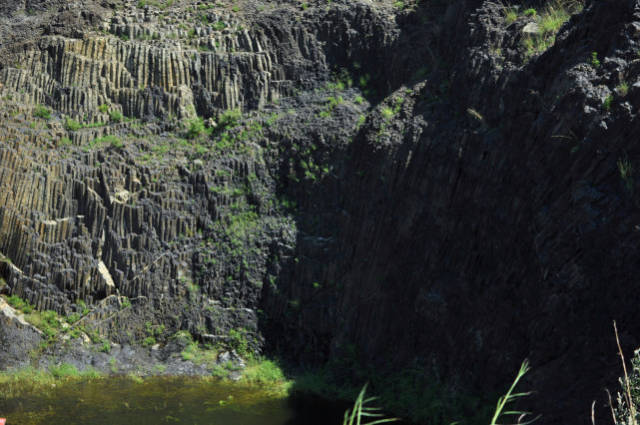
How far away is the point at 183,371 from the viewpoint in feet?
58.4

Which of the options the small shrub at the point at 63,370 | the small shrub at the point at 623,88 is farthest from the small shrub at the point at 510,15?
the small shrub at the point at 63,370

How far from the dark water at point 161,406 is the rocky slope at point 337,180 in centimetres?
183

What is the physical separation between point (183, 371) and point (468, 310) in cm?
815

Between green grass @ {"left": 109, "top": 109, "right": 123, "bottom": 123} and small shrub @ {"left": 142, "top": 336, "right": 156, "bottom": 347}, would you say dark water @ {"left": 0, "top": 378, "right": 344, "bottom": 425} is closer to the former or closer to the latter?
small shrub @ {"left": 142, "top": 336, "right": 156, "bottom": 347}

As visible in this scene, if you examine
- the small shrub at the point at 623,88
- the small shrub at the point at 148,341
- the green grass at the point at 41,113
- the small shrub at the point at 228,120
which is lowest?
the small shrub at the point at 148,341

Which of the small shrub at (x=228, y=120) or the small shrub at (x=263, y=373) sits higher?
the small shrub at (x=228, y=120)

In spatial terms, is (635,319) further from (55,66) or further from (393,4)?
(55,66)

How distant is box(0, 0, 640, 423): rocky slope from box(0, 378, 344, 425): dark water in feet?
6.01

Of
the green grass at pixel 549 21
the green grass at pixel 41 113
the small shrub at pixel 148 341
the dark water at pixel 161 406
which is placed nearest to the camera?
the dark water at pixel 161 406

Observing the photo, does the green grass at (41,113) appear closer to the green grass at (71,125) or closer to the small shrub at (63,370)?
the green grass at (71,125)

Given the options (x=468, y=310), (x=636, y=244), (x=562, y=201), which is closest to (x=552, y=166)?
(x=562, y=201)

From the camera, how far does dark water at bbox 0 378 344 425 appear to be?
14.4m

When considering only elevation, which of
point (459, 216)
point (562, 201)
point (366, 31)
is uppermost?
point (366, 31)

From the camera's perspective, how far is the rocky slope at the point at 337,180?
469 inches
